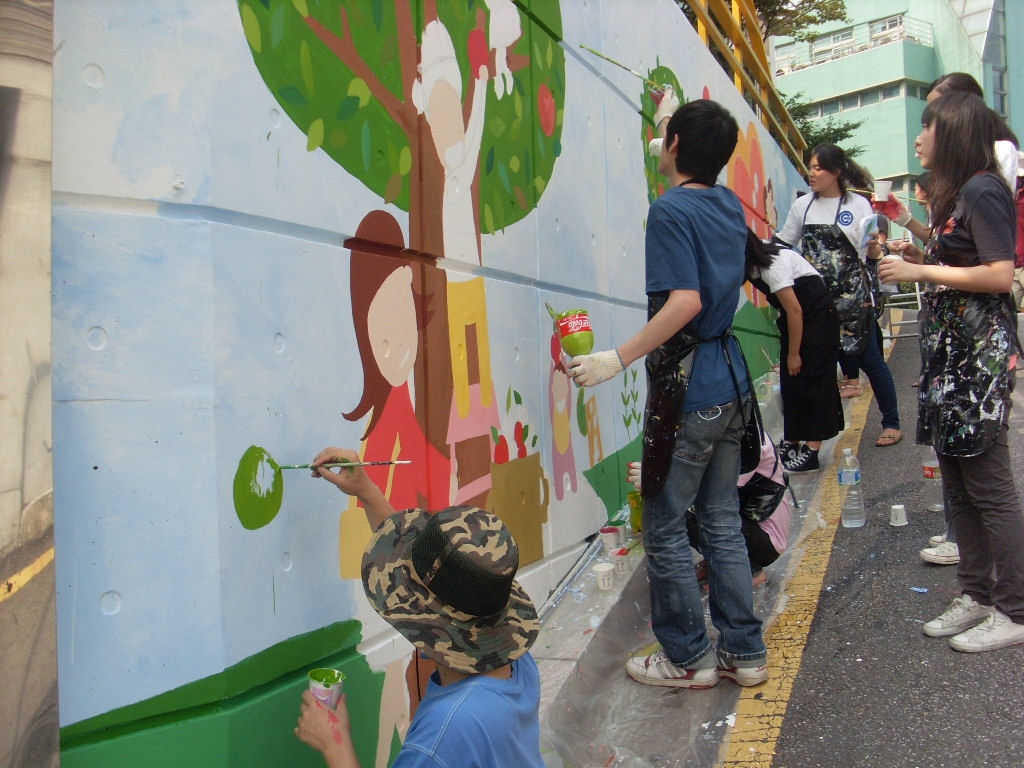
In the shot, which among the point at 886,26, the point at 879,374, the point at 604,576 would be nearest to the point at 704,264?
the point at 604,576

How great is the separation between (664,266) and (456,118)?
869 millimetres

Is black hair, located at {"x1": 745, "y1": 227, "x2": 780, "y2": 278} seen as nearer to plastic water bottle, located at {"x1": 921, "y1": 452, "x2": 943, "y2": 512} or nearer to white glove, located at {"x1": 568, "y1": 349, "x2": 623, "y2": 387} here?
white glove, located at {"x1": 568, "y1": 349, "x2": 623, "y2": 387}

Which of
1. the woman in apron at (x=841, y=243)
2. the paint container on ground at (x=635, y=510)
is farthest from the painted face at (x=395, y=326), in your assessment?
the woman in apron at (x=841, y=243)

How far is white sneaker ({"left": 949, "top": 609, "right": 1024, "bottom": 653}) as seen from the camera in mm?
3074

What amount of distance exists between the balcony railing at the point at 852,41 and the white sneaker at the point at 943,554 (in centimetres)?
3935

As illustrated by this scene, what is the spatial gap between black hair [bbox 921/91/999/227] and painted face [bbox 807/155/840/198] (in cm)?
263

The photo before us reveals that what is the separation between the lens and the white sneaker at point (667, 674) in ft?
9.95

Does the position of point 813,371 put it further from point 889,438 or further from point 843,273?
point 889,438

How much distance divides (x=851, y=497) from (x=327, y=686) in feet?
12.1

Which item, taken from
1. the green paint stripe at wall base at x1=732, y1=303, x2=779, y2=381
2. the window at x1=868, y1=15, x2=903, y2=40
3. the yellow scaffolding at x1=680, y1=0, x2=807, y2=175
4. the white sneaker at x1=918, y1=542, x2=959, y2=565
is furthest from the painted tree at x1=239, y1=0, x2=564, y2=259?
the window at x1=868, y1=15, x2=903, y2=40

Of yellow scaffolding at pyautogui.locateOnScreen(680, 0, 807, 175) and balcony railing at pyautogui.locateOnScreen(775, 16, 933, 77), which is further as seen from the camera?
balcony railing at pyautogui.locateOnScreen(775, 16, 933, 77)

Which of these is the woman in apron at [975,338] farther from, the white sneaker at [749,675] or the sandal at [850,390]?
the sandal at [850,390]

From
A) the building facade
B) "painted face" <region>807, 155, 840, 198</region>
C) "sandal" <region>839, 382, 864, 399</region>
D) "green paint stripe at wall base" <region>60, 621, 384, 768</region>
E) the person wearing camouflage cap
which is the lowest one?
"green paint stripe at wall base" <region>60, 621, 384, 768</region>

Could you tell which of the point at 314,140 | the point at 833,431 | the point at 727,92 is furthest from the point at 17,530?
the point at 727,92
